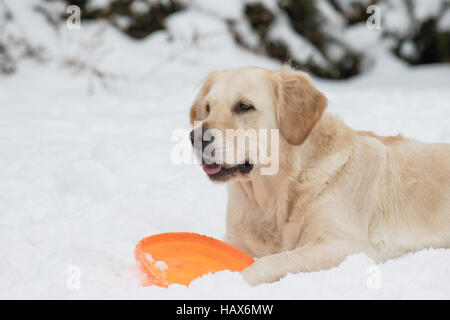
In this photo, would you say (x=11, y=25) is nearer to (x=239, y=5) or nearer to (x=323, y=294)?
(x=239, y=5)

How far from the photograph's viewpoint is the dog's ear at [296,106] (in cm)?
297

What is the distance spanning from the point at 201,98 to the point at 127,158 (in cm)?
159

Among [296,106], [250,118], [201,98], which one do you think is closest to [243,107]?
[250,118]

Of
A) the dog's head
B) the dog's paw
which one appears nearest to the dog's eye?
the dog's head

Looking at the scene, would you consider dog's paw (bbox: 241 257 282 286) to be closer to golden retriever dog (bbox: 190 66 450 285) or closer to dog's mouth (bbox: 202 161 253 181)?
golden retriever dog (bbox: 190 66 450 285)

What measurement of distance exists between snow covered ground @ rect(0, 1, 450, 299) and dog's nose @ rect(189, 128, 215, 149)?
0.73m

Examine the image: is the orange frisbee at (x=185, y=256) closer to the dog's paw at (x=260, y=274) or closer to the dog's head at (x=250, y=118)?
the dog's paw at (x=260, y=274)

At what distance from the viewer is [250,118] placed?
2926 mm

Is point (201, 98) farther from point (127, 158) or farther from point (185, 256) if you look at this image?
point (127, 158)

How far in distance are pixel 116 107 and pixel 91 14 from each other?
8.50 feet

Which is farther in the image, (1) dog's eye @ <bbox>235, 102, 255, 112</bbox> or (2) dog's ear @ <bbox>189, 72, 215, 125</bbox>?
(2) dog's ear @ <bbox>189, 72, 215, 125</bbox>

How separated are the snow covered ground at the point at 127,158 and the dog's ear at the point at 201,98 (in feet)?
2.43

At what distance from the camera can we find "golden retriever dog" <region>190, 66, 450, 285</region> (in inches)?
114
